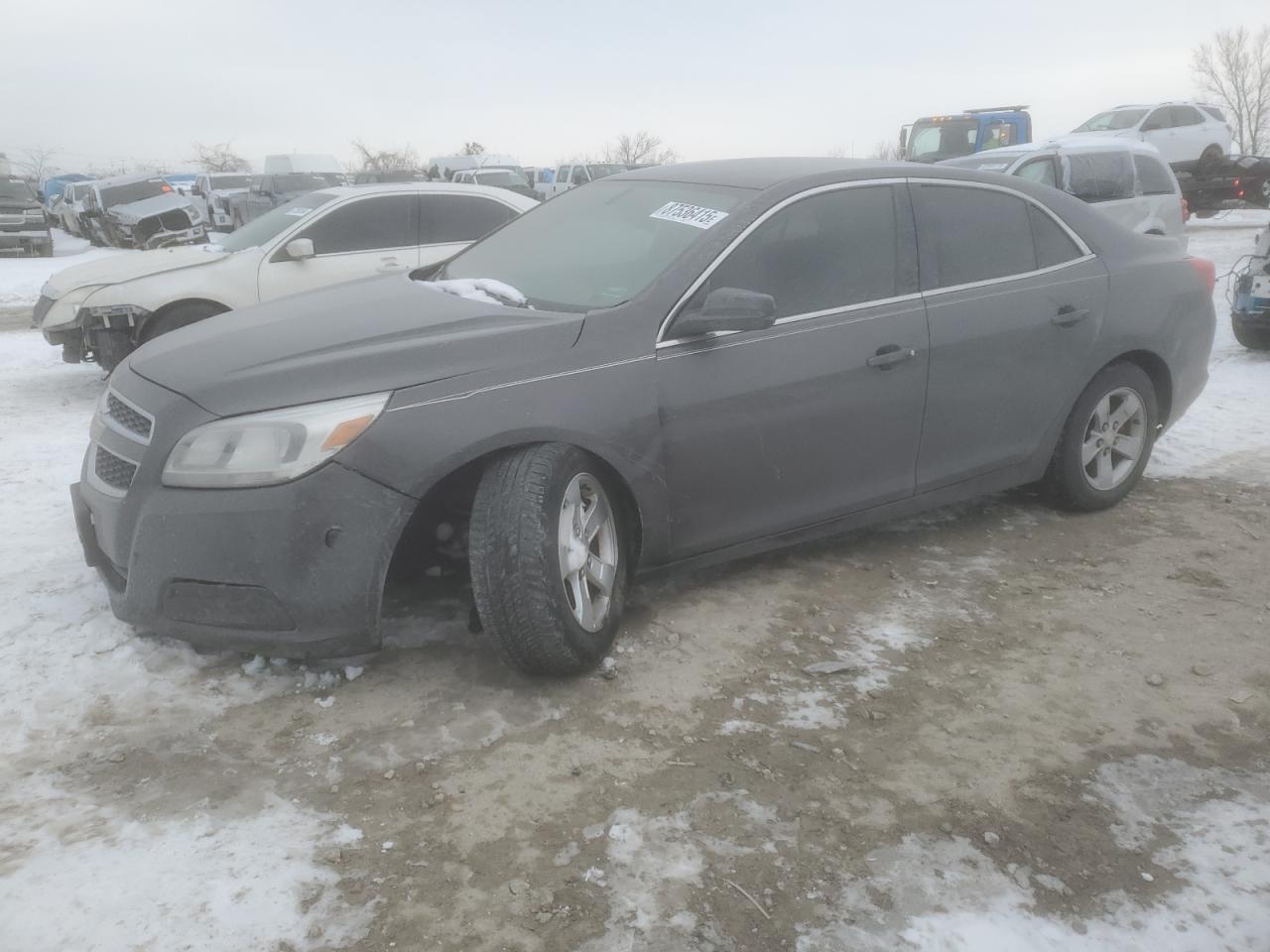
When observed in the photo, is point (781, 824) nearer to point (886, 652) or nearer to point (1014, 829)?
point (1014, 829)

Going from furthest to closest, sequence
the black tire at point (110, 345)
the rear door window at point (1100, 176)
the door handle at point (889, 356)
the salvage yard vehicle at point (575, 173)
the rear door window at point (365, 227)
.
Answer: the salvage yard vehicle at point (575, 173), the rear door window at point (1100, 176), the rear door window at point (365, 227), the black tire at point (110, 345), the door handle at point (889, 356)

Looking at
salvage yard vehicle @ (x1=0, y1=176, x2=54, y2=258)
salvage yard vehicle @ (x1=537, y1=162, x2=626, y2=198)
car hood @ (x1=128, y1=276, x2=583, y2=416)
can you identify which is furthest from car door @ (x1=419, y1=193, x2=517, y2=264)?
salvage yard vehicle @ (x1=537, y1=162, x2=626, y2=198)

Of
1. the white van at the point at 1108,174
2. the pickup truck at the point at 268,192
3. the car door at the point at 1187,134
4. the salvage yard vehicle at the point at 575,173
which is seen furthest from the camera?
the salvage yard vehicle at the point at 575,173

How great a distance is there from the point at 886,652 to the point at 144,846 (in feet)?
7.42

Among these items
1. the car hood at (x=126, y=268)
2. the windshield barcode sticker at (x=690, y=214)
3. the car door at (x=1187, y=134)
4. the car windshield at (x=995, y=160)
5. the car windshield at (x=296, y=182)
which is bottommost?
the windshield barcode sticker at (x=690, y=214)

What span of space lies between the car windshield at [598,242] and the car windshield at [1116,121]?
1875 centimetres

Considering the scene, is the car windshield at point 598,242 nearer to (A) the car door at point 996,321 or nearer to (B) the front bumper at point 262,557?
(A) the car door at point 996,321

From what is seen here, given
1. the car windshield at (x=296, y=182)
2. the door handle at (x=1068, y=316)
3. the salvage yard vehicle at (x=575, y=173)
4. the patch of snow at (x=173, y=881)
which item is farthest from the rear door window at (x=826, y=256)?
the salvage yard vehicle at (x=575, y=173)

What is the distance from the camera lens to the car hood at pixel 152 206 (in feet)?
59.8

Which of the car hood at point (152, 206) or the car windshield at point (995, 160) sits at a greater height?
the car hood at point (152, 206)

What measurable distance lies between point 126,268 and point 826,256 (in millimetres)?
Answer: 5683

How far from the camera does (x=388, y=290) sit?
157 inches

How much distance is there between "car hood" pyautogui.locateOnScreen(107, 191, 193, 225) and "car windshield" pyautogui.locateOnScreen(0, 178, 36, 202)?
106 inches

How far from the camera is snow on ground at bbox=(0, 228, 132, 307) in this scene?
48.5 feet
